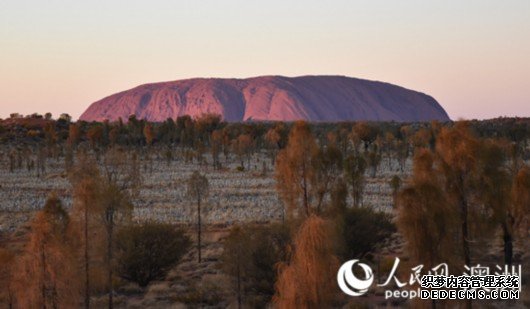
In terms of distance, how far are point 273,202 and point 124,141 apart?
5906 cm

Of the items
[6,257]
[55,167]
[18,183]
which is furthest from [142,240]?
[55,167]

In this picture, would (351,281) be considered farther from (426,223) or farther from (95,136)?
(95,136)

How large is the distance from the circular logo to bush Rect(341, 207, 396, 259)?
4102 millimetres

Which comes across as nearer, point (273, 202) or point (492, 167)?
point (492, 167)

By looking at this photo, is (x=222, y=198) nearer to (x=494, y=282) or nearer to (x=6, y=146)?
(x=494, y=282)

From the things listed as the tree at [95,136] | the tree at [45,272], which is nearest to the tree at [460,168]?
the tree at [45,272]

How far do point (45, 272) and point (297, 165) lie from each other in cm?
986

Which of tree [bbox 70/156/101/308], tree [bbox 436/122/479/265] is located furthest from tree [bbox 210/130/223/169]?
tree [bbox 436/122/479/265]

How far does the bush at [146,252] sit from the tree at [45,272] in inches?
361

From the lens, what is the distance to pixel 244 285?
23.4 metres

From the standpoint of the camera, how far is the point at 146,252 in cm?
2617

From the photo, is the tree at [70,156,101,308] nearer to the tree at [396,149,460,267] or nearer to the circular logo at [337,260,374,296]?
the circular logo at [337,260,374,296]

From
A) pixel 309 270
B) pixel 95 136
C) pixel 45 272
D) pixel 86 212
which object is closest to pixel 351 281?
pixel 309 270

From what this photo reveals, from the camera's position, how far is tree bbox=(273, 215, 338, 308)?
51.3 feet
